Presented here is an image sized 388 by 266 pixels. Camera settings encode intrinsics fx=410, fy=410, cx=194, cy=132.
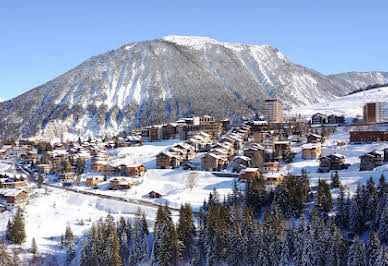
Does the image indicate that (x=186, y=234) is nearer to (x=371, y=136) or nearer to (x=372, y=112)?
(x=371, y=136)

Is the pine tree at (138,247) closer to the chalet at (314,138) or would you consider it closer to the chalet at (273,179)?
the chalet at (273,179)

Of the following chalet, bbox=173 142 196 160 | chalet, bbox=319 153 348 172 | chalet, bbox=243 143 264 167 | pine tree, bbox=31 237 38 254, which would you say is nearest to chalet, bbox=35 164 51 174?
chalet, bbox=173 142 196 160

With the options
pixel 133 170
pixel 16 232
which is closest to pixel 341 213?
pixel 16 232

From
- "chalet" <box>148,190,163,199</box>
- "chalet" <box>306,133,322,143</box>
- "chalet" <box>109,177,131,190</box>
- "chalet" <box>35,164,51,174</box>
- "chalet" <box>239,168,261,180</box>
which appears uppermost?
"chalet" <box>306,133,322,143</box>

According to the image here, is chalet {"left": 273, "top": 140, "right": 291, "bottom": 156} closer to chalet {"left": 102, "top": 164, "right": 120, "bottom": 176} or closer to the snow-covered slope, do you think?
chalet {"left": 102, "top": 164, "right": 120, "bottom": 176}

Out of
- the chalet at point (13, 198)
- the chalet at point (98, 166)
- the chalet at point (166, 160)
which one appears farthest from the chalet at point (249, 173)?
the chalet at point (13, 198)
